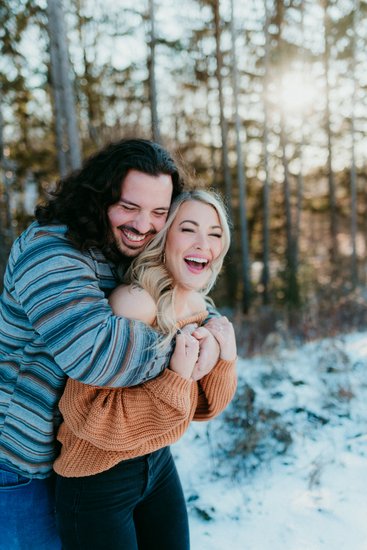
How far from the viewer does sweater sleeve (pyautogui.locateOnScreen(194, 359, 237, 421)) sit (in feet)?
5.83

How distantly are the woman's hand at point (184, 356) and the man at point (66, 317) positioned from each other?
4 cm

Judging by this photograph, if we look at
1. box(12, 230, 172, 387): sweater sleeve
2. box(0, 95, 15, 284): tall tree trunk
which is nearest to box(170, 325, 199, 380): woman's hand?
box(12, 230, 172, 387): sweater sleeve

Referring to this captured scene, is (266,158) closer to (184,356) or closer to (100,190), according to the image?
(100,190)

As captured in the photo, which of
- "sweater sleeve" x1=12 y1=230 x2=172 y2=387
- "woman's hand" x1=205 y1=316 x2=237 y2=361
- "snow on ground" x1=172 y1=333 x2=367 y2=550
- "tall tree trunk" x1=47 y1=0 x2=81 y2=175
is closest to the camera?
"sweater sleeve" x1=12 y1=230 x2=172 y2=387

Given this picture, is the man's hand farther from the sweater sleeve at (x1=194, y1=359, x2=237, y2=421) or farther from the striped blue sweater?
the striped blue sweater

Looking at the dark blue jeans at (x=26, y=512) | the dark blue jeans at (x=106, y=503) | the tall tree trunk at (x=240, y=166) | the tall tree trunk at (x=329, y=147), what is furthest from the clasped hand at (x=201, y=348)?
the tall tree trunk at (x=329, y=147)

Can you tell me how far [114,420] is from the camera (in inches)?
56.5

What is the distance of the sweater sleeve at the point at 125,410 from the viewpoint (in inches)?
55.7

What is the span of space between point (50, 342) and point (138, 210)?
1.98ft

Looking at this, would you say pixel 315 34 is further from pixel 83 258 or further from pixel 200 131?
pixel 83 258

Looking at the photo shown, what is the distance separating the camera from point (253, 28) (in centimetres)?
1295

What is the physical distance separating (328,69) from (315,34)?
44.6 inches

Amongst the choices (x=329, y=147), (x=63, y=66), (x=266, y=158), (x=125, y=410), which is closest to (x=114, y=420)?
(x=125, y=410)

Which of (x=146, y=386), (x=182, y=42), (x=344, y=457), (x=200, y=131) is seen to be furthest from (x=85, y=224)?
(x=200, y=131)
